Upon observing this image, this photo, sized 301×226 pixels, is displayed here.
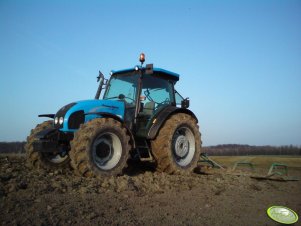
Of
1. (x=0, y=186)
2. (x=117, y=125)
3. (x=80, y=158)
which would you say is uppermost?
(x=117, y=125)

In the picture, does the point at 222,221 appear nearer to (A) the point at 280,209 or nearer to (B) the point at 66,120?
(A) the point at 280,209

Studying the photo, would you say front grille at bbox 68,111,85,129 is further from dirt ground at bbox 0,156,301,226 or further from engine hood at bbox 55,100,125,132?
dirt ground at bbox 0,156,301,226

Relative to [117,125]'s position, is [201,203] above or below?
below

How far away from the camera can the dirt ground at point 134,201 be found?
3168mm

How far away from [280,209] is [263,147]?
45987 millimetres

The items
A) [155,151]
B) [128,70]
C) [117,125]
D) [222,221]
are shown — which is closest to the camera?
[222,221]

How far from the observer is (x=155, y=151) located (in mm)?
6504

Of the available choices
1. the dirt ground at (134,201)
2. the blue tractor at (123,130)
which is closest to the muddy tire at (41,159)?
the blue tractor at (123,130)

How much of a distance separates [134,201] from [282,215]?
6.26 feet

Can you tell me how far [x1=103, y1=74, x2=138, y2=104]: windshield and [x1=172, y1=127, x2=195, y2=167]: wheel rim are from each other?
53.1 inches

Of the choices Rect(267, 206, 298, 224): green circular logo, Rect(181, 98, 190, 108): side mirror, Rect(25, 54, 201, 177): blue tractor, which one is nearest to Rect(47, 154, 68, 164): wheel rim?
Rect(25, 54, 201, 177): blue tractor

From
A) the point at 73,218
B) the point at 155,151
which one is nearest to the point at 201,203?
the point at 73,218

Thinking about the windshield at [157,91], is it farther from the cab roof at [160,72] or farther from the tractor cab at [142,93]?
the cab roof at [160,72]

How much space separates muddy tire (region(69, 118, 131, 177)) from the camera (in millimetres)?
5055
